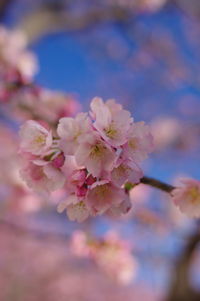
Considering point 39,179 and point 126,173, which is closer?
point 126,173

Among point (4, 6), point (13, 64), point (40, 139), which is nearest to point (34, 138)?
point (40, 139)

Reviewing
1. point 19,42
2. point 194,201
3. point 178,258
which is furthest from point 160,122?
point 194,201

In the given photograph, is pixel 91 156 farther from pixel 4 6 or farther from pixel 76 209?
pixel 4 6

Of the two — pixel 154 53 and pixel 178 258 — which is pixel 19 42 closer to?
pixel 154 53

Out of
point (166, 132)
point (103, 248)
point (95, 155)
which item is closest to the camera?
point (95, 155)

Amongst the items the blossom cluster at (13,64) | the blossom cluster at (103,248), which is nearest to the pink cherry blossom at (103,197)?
the blossom cluster at (103,248)

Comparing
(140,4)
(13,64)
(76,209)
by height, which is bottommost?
(76,209)

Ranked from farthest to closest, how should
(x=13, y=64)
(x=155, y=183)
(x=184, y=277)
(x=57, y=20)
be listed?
(x=184, y=277) → (x=57, y=20) → (x=13, y=64) → (x=155, y=183)

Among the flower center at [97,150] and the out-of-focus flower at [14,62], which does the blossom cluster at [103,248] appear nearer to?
the out-of-focus flower at [14,62]
